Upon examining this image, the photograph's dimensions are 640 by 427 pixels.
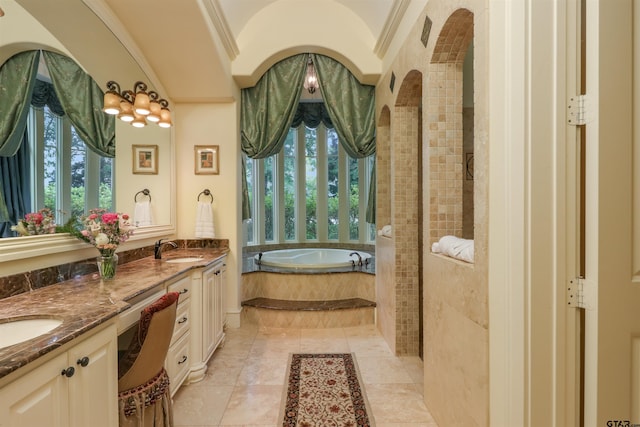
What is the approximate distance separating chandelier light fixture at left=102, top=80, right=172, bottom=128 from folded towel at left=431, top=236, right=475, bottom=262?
2414 mm

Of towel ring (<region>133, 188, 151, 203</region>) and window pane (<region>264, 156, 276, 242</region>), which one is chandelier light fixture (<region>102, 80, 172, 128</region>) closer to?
towel ring (<region>133, 188, 151, 203</region>)

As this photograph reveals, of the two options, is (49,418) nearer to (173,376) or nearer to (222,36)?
(173,376)

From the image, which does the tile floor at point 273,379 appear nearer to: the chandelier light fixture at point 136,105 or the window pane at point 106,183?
the window pane at point 106,183

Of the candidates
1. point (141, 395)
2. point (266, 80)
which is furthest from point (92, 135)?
point (266, 80)

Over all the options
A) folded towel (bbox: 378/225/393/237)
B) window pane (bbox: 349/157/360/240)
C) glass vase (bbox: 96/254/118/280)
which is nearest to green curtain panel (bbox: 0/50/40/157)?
glass vase (bbox: 96/254/118/280)

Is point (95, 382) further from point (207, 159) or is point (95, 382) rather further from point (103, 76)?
point (207, 159)

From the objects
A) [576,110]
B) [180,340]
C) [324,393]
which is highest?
[576,110]

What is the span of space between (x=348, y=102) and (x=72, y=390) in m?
3.15

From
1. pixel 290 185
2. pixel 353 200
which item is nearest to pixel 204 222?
pixel 290 185

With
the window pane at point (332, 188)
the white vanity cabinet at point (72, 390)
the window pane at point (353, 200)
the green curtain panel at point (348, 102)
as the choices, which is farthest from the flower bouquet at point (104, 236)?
the window pane at point (353, 200)

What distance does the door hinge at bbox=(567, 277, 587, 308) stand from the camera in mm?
1053

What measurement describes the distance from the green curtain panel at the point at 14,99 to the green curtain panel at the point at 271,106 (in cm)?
197

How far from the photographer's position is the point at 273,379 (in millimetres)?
2283

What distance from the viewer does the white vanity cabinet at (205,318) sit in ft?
7.33
